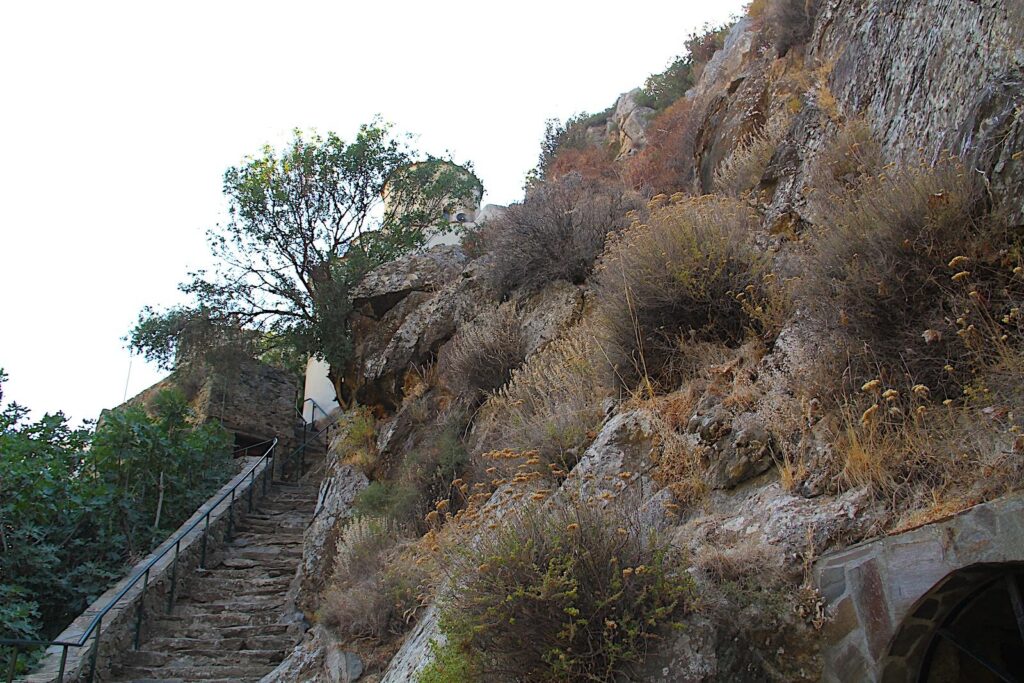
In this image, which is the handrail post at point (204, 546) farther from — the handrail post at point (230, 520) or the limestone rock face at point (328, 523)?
the limestone rock face at point (328, 523)

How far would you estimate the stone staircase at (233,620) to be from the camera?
791cm

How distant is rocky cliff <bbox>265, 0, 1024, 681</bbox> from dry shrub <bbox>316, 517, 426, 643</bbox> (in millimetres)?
28

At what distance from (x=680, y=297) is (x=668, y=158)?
6.78 metres

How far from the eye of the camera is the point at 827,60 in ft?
26.5

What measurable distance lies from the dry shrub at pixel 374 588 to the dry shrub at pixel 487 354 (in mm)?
1909

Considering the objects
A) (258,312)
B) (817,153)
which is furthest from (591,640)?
(258,312)

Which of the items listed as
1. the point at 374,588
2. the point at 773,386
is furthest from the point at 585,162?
the point at 773,386

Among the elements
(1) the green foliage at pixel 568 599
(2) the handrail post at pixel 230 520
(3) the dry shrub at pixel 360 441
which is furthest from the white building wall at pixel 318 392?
(1) the green foliage at pixel 568 599

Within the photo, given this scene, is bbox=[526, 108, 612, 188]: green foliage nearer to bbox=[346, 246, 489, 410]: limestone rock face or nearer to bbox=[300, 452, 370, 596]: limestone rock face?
bbox=[346, 246, 489, 410]: limestone rock face

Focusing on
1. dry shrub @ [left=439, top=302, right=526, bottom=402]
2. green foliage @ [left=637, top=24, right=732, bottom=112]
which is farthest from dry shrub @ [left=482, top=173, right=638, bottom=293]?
green foliage @ [left=637, top=24, right=732, bottom=112]

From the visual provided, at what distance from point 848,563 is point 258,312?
44.1 ft

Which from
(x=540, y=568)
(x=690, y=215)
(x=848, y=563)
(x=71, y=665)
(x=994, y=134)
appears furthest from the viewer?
(x=71, y=665)

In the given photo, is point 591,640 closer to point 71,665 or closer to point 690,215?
point 690,215

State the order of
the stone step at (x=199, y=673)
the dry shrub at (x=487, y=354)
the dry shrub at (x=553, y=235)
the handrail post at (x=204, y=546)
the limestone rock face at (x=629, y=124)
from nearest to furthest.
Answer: the stone step at (x=199, y=673)
the dry shrub at (x=487, y=354)
the dry shrub at (x=553, y=235)
the handrail post at (x=204, y=546)
the limestone rock face at (x=629, y=124)
